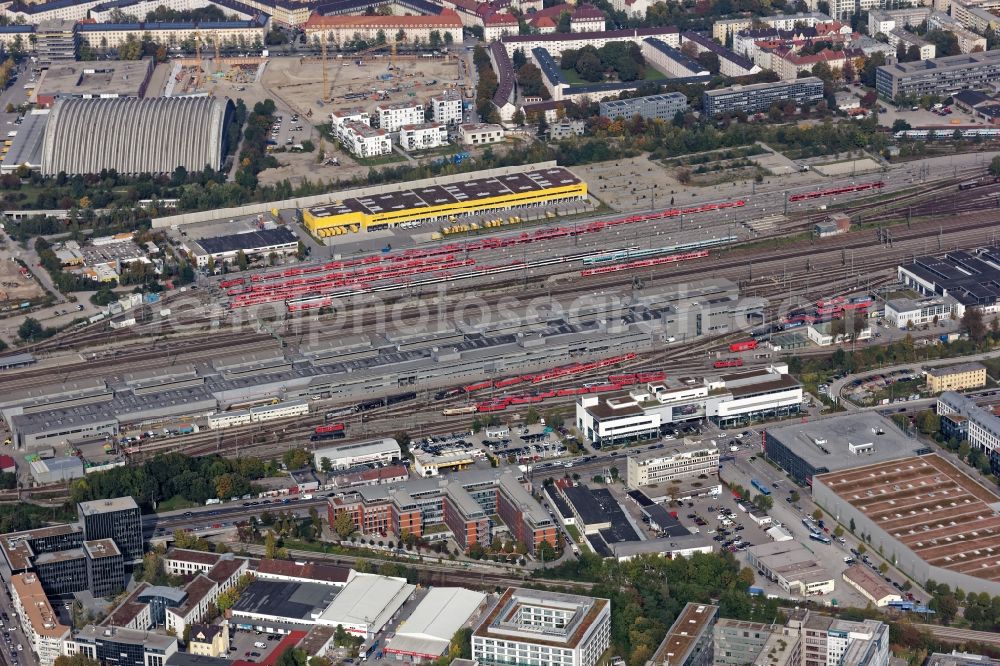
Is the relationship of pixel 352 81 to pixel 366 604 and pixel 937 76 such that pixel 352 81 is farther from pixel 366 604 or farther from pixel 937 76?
pixel 366 604

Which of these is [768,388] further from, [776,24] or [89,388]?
[776,24]

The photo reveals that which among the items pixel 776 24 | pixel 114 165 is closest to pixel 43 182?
pixel 114 165

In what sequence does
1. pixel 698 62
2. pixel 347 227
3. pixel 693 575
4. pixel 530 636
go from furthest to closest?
pixel 698 62 < pixel 347 227 < pixel 693 575 < pixel 530 636

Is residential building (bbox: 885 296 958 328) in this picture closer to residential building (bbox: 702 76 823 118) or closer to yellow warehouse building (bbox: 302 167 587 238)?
yellow warehouse building (bbox: 302 167 587 238)

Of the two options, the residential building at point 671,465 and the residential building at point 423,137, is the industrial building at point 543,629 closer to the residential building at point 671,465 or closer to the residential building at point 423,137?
the residential building at point 671,465

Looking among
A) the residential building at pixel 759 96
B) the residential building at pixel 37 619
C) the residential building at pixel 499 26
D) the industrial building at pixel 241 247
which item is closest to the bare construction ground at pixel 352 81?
the residential building at pixel 499 26

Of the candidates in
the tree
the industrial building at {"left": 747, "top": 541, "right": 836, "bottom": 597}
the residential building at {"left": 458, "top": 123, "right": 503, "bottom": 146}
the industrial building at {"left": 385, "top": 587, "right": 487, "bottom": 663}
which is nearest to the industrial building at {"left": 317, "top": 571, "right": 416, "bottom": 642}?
the industrial building at {"left": 385, "top": 587, "right": 487, "bottom": 663}

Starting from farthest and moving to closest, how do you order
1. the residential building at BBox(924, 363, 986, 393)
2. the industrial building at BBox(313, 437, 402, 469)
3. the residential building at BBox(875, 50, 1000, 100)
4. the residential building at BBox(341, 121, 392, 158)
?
1. the residential building at BBox(875, 50, 1000, 100)
2. the residential building at BBox(341, 121, 392, 158)
3. the residential building at BBox(924, 363, 986, 393)
4. the industrial building at BBox(313, 437, 402, 469)
